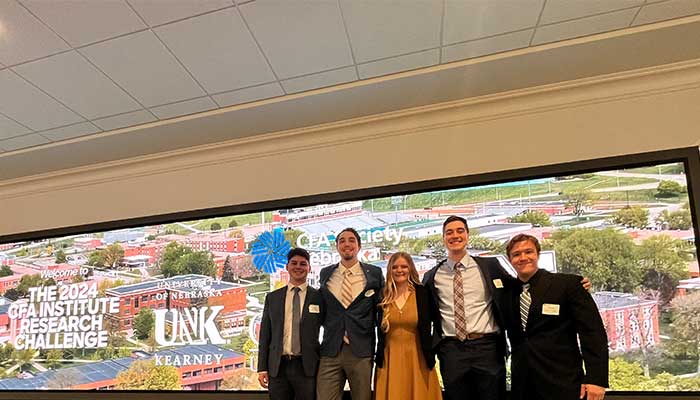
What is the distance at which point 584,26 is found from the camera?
8.90 ft

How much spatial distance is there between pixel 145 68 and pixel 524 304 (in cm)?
264

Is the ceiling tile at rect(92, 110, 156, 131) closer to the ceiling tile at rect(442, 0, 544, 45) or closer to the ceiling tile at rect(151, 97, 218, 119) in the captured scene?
the ceiling tile at rect(151, 97, 218, 119)

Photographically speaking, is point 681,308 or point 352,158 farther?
point 352,158

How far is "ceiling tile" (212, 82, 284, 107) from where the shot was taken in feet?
10.7

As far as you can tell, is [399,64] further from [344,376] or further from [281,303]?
[344,376]

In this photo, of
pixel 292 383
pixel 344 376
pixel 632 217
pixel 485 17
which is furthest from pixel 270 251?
pixel 632 217

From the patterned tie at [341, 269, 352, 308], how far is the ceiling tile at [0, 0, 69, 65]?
84.7 inches

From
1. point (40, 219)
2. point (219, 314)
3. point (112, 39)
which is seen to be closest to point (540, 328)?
point (219, 314)

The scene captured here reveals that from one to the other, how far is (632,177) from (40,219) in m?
5.28

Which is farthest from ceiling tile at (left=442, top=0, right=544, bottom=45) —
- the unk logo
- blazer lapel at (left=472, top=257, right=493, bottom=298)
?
the unk logo

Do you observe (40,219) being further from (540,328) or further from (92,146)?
(540,328)

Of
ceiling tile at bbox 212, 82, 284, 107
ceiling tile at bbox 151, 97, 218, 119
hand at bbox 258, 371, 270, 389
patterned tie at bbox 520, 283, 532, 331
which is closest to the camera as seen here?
patterned tie at bbox 520, 283, 532, 331

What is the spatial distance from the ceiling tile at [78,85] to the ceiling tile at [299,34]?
1148 mm

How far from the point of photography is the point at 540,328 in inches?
95.0
